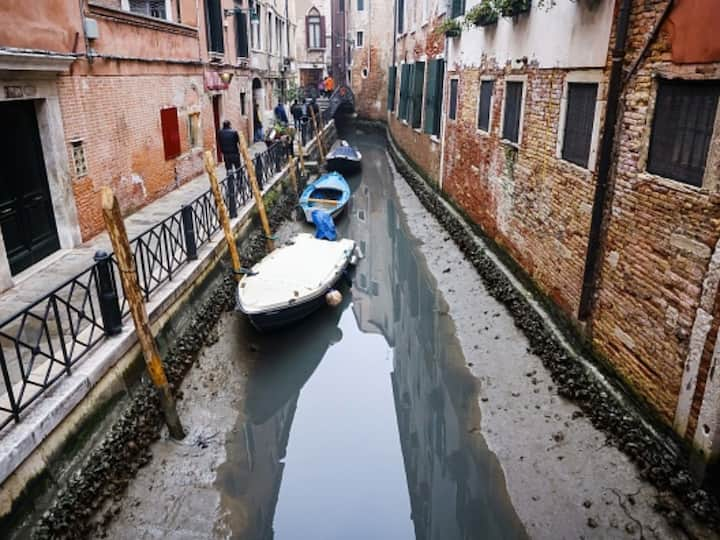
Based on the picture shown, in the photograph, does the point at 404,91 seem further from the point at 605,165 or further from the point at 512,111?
the point at 605,165

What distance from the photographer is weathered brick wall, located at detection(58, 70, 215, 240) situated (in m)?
7.61

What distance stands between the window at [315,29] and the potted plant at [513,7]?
30.8 meters

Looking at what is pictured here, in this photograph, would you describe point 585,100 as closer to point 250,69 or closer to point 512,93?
point 512,93

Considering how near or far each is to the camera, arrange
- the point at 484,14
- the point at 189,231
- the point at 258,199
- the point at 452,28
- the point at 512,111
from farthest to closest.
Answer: the point at 452,28 → the point at 258,199 → the point at 484,14 → the point at 512,111 → the point at 189,231

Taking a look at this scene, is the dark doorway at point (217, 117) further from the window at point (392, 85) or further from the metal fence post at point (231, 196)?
the window at point (392, 85)

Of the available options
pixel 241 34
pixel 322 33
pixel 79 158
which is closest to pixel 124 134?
pixel 79 158

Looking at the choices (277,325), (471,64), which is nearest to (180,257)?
(277,325)

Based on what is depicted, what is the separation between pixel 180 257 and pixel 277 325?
155 centimetres

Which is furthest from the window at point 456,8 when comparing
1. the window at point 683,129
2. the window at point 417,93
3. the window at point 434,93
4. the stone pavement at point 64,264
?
the window at point 683,129

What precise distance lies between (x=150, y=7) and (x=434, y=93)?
6.57m

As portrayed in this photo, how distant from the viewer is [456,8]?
37.8 ft

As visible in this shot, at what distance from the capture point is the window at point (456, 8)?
11.1 m

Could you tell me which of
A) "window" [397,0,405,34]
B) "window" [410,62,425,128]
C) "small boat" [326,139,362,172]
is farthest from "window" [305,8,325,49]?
"window" [410,62,425,128]

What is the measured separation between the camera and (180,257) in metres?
7.20
